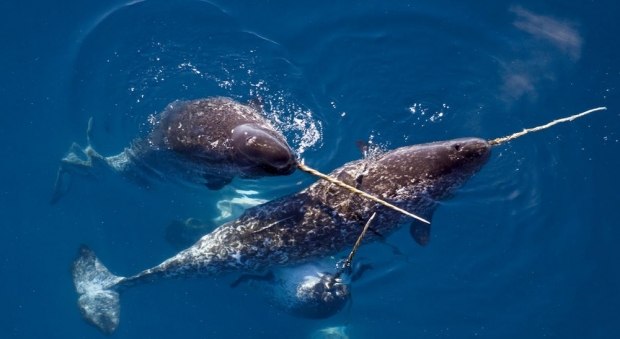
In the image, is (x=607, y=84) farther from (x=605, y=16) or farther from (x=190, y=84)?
(x=190, y=84)

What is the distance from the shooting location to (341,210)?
7.30m

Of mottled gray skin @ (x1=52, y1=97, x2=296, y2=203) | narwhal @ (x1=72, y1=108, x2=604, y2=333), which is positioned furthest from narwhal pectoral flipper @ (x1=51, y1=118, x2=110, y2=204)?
narwhal @ (x1=72, y1=108, x2=604, y2=333)

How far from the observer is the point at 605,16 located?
30.9ft

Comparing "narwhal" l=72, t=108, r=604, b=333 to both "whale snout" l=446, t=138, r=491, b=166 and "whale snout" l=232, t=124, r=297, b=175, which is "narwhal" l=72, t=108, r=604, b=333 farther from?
"whale snout" l=232, t=124, r=297, b=175

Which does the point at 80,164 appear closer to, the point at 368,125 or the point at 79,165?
the point at 79,165

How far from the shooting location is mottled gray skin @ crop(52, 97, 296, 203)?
21.4 ft

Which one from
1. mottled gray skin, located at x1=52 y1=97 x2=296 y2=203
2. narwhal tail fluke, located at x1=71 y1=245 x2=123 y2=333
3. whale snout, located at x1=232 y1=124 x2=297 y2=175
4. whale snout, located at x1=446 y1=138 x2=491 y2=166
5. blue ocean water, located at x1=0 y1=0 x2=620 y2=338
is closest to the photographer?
whale snout, located at x1=232 y1=124 x2=297 y2=175

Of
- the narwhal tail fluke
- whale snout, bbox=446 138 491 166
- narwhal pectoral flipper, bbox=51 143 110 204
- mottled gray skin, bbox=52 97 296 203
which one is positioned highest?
whale snout, bbox=446 138 491 166

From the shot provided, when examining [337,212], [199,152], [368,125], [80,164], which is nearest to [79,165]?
[80,164]

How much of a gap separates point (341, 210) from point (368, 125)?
2.36 meters

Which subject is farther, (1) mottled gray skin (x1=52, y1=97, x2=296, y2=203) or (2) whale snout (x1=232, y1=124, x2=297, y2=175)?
(1) mottled gray skin (x1=52, y1=97, x2=296, y2=203)

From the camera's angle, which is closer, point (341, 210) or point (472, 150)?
point (472, 150)

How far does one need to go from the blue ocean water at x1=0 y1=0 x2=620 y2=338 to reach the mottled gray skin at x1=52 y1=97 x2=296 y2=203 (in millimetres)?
373

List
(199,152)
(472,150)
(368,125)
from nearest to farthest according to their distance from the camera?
(472,150) < (199,152) < (368,125)
